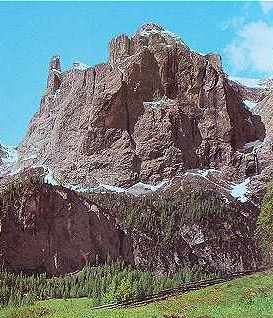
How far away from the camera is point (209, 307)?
49.3 m

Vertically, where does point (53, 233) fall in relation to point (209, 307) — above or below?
above

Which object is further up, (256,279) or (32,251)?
(32,251)

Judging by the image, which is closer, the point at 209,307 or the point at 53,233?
the point at 209,307

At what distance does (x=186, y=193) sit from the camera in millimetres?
192875

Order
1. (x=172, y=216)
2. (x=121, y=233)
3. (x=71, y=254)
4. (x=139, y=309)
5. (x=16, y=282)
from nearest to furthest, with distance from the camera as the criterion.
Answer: (x=139, y=309), (x=16, y=282), (x=71, y=254), (x=121, y=233), (x=172, y=216)

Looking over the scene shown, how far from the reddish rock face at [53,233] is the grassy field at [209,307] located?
143 ft

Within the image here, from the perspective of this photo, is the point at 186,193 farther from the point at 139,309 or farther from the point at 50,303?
the point at 139,309

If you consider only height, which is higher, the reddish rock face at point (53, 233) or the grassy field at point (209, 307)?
the reddish rock face at point (53, 233)

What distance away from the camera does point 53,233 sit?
376 feet

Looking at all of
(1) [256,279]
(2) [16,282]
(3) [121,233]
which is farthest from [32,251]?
(1) [256,279]

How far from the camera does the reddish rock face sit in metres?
105

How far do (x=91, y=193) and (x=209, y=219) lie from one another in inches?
1507

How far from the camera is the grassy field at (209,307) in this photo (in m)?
46.6

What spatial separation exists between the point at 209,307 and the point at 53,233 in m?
68.9
